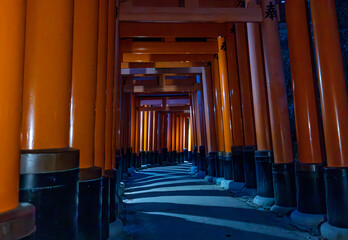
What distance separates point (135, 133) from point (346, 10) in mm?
10659

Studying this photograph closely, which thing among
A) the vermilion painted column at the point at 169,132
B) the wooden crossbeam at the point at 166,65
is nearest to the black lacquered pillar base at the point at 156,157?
the vermilion painted column at the point at 169,132

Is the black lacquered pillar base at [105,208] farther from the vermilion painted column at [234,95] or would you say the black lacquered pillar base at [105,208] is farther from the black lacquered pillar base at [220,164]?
the black lacquered pillar base at [220,164]

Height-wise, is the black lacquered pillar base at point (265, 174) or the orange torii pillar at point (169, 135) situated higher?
the orange torii pillar at point (169, 135)

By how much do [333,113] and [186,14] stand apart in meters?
3.24

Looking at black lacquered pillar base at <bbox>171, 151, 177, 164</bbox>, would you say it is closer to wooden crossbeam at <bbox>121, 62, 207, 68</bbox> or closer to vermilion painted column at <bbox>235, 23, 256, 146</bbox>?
wooden crossbeam at <bbox>121, 62, 207, 68</bbox>

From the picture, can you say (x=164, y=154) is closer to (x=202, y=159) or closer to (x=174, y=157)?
(x=174, y=157)

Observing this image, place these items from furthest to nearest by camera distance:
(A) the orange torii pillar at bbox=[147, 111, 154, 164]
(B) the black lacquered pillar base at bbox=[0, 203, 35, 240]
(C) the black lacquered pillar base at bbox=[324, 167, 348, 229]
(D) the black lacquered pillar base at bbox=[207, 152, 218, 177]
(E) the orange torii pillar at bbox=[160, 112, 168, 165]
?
(E) the orange torii pillar at bbox=[160, 112, 168, 165]
(A) the orange torii pillar at bbox=[147, 111, 154, 164]
(D) the black lacquered pillar base at bbox=[207, 152, 218, 177]
(C) the black lacquered pillar base at bbox=[324, 167, 348, 229]
(B) the black lacquered pillar base at bbox=[0, 203, 35, 240]

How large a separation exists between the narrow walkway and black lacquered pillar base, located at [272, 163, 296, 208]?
1.12 feet

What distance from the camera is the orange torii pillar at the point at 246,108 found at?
608 centimetres

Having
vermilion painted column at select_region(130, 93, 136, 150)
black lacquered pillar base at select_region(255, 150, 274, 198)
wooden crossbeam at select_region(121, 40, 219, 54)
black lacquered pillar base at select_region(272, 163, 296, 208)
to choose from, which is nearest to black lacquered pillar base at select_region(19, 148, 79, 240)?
black lacquered pillar base at select_region(272, 163, 296, 208)

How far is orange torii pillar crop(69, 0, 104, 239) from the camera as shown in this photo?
2.35 metres

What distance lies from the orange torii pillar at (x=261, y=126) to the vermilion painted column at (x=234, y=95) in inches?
53.0

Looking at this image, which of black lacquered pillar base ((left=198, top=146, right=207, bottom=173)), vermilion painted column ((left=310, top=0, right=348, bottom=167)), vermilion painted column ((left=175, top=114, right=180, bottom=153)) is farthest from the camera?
vermilion painted column ((left=175, top=114, right=180, bottom=153))

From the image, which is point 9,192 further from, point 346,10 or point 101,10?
point 346,10
